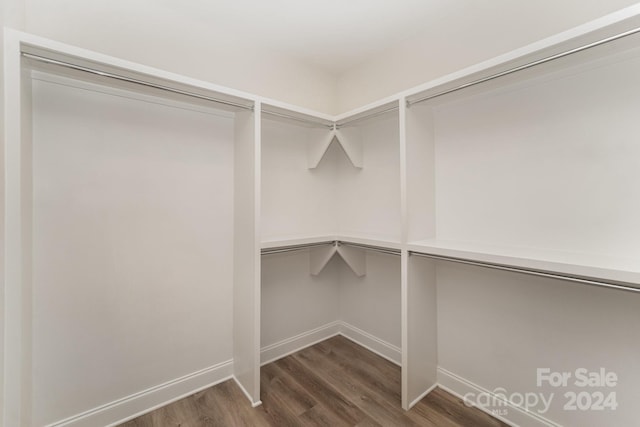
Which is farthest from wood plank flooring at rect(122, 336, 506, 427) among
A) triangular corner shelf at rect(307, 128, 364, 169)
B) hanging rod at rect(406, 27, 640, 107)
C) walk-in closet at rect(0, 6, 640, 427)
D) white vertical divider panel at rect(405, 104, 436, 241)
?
hanging rod at rect(406, 27, 640, 107)

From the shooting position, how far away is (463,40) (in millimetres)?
1747

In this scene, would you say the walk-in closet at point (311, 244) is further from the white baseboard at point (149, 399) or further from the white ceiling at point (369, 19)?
the white ceiling at point (369, 19)

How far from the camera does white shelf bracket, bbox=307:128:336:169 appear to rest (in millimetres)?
2256

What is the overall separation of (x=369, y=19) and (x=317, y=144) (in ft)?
3.14

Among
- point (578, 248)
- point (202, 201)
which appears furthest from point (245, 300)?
point (578, 248)

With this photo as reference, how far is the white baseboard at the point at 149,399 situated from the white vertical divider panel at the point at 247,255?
5.9 inches

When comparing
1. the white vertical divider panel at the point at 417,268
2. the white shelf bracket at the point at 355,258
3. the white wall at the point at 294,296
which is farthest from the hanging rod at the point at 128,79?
the white shelf bracket at the point at 355,258

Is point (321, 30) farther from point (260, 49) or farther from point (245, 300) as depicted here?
point (245, 300)

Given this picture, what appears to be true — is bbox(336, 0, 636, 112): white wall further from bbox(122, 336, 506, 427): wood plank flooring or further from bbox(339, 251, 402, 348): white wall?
bbox(122, 336, 506, 427): wood plank flooring

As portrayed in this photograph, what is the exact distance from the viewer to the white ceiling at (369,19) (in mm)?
1430

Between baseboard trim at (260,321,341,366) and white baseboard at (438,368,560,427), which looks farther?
baseboard trim at (260,321,341,366)

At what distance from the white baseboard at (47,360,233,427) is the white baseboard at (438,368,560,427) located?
1.56 metres

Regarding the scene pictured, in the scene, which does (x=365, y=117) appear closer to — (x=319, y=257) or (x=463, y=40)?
(x=463, y=40)

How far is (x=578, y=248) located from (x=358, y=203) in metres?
1.48
